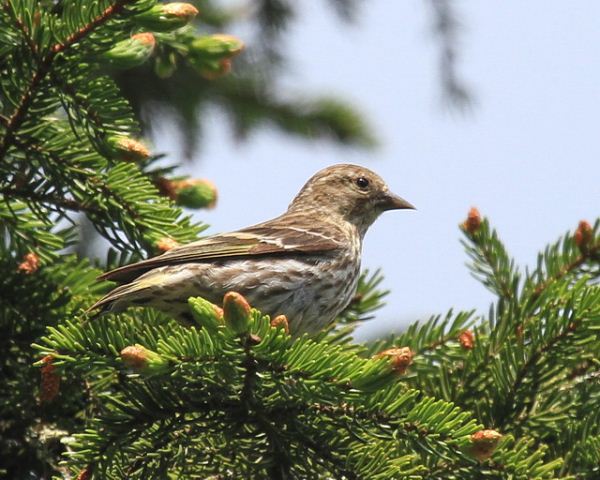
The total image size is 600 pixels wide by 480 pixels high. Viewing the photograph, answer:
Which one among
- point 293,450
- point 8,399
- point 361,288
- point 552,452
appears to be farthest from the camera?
point 361,288

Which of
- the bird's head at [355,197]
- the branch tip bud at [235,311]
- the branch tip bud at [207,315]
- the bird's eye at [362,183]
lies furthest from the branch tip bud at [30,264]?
the bird's eye at [362,183]

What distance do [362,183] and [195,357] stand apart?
3.10 metres

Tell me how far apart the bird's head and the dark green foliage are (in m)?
1.29

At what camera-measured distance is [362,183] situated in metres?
5.86

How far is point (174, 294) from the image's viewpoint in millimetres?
4051

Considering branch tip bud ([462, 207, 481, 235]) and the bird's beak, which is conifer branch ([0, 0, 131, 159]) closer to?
branch tip bud ([462, 207, 481, 235])

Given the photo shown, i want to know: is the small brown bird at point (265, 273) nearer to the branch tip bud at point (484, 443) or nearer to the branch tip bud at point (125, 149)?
the branch tip bud at point (125, 149)

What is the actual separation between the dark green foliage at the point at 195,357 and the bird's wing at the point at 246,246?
0.08 m

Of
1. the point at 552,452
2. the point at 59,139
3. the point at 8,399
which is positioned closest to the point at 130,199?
the point at 59,139

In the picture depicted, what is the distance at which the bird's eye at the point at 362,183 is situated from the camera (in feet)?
19.2

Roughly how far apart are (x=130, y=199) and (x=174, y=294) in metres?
0.46

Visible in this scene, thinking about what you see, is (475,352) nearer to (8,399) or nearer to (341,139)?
(8,399)

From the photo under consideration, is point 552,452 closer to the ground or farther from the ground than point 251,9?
closer to the ground

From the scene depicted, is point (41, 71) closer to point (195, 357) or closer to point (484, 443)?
point (195, 357)
